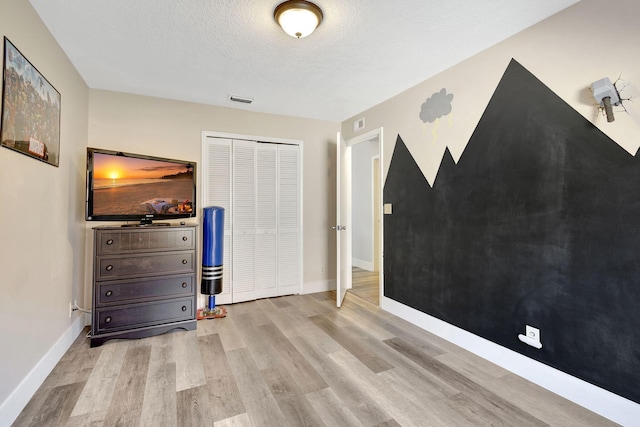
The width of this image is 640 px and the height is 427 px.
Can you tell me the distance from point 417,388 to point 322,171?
3030 mm

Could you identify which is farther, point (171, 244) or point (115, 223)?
point (115, 223)

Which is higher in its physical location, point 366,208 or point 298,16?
point 298,16

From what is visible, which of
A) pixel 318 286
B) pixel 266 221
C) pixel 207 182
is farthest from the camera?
pixel 318 286

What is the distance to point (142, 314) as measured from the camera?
274 cm

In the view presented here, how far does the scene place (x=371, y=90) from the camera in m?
3.19

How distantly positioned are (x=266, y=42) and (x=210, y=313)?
2.78 m

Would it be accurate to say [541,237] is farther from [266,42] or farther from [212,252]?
[212,252]

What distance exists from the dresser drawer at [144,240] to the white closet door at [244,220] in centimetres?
83

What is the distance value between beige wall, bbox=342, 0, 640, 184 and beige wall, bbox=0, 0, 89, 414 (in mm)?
3083

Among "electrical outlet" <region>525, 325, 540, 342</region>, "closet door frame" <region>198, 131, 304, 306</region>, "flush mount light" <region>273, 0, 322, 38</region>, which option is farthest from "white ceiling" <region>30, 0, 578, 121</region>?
"electrical outlet" <region>525, 325, 540, 342</region>

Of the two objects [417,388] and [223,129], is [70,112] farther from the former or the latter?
[417,388]

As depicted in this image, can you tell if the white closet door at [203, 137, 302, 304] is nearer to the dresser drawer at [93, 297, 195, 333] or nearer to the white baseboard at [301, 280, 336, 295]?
the white baseboard at [301, 280, 336, 295]

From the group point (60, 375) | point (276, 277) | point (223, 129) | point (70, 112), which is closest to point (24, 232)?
point (60, 375)

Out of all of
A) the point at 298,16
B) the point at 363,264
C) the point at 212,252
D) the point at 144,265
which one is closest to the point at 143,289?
the point at 144,265
